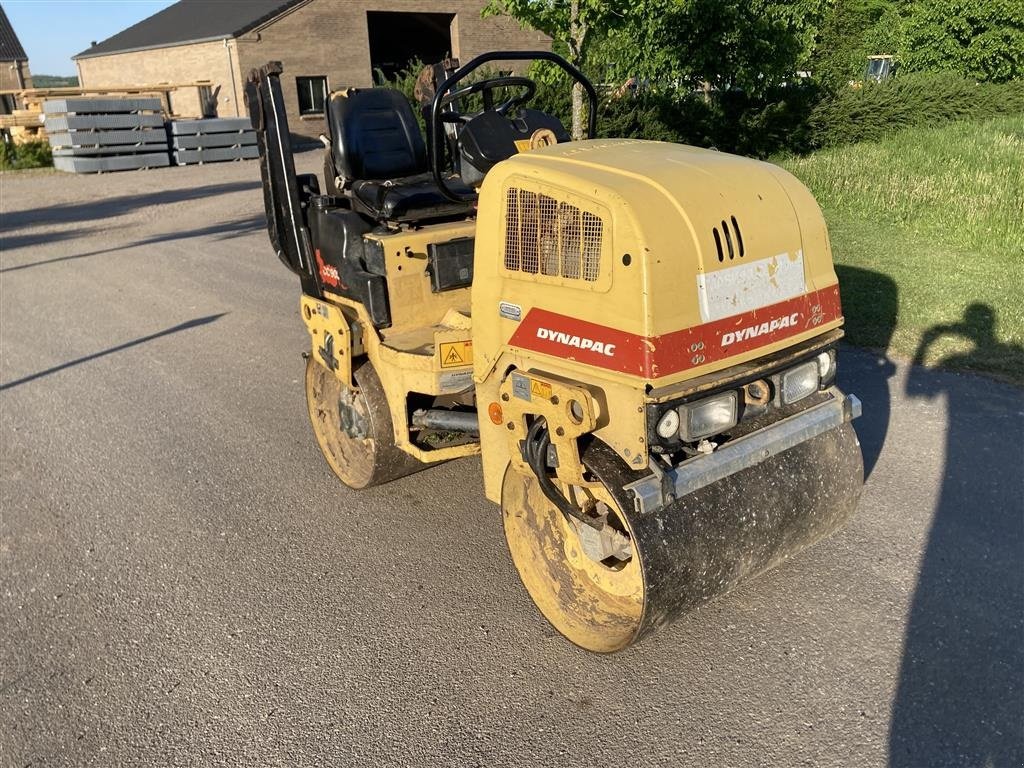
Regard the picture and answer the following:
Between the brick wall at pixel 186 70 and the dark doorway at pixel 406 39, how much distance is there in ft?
18.3

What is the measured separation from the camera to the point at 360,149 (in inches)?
203

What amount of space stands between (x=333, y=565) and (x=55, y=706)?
132 centimetres

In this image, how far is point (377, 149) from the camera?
5.25 m

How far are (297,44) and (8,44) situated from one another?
2080 cm

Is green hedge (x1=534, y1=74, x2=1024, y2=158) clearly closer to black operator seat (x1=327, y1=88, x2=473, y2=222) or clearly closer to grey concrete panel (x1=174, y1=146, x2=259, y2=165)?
grey concrete panel (x1=174, y1=146, x2=259, y2=165)

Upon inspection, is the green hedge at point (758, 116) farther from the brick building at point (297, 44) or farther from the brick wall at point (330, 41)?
the brick wall at point (330, 41)

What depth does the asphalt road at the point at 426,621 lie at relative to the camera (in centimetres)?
307

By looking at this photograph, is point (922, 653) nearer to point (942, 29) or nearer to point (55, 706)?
point (55, 706)

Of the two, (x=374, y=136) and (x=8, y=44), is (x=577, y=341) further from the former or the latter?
(x=8, y=44)

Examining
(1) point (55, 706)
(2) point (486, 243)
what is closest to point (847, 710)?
(2) point (486, 243)

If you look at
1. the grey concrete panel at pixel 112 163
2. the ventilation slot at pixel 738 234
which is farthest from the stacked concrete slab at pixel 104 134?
the ventilation slot at pixel 738 234

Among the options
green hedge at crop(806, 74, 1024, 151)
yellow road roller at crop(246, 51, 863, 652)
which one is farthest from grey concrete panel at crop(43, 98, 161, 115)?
yellow road roller at crop(246, 51, 863, 652)

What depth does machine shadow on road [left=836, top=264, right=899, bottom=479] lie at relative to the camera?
5199 millimetres

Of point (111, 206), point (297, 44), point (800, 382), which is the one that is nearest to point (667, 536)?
point (800, 382)
